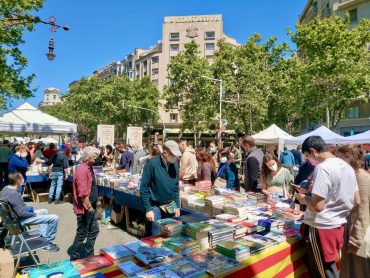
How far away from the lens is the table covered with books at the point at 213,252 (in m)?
2.69

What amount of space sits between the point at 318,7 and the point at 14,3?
39.8 metres

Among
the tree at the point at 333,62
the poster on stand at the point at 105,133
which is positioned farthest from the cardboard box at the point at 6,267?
the tree at the point at 333,62

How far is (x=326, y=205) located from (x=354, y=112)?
30829 mm

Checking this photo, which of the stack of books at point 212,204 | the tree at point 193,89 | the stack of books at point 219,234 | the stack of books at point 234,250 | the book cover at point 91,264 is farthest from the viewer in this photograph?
the tree at point 193,89

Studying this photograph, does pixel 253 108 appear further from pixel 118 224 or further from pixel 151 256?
pixel 151 256

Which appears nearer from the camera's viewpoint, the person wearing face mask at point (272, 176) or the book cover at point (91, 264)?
the book cover at point (91, 264)

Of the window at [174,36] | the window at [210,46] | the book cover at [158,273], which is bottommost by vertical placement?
the book cover at [158,273]

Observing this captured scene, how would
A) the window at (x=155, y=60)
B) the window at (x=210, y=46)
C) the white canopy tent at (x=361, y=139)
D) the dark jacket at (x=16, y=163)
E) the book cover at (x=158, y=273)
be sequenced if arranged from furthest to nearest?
1. the window at (x=155, y=60)
2. the window at (x=210, y=46)
3. the white canopy tent at (x=361, y=139)
4. the dark jacket at (x=16, y=163)
5. the book cover at (x=158, y=273)

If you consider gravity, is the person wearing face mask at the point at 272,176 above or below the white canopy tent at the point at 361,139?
below

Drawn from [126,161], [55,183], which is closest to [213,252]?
[55,183]

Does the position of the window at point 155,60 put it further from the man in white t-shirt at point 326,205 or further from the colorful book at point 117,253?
the colorful book at point 117,253

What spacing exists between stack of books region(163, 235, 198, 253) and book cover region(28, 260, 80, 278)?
984mm

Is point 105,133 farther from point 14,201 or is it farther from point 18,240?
point 18,240

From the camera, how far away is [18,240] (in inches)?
184
